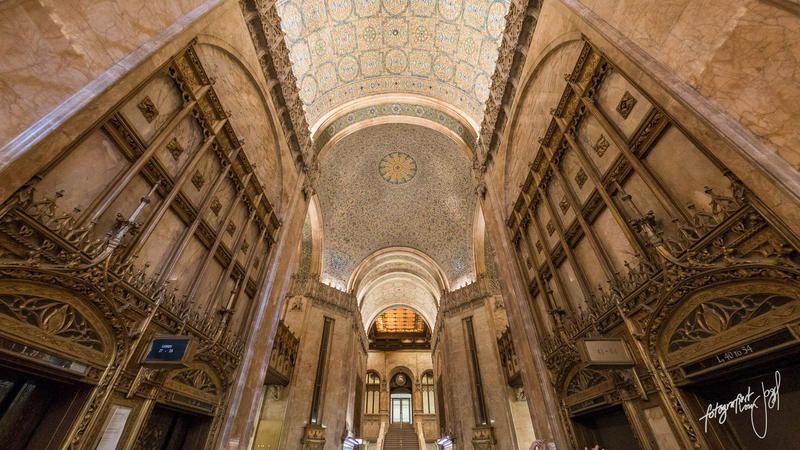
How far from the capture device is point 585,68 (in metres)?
4.96

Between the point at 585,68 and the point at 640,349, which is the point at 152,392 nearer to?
the point at 640,349

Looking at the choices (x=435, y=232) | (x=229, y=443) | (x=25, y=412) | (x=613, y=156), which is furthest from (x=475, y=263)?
(x=25, y=412)

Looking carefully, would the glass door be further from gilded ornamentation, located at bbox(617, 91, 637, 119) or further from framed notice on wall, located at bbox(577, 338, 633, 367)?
gilded ornamentation, located at bbox(617, 91, 637, 119)

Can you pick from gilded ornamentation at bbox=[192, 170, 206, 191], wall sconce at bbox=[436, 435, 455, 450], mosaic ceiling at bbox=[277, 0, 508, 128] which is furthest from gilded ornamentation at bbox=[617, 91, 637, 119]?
wall sconce at bbox=[436, 435, 455, 450]

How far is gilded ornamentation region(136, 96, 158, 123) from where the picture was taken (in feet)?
13.8

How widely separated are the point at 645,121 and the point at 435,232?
13763 mm

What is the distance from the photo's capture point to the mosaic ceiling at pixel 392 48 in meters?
9.20

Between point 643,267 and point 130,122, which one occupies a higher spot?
point 130,122

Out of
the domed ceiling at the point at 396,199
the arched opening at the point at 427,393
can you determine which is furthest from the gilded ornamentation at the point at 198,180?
the arched opening at the point at 427,393

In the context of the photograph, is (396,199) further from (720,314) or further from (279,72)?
(720,314)
